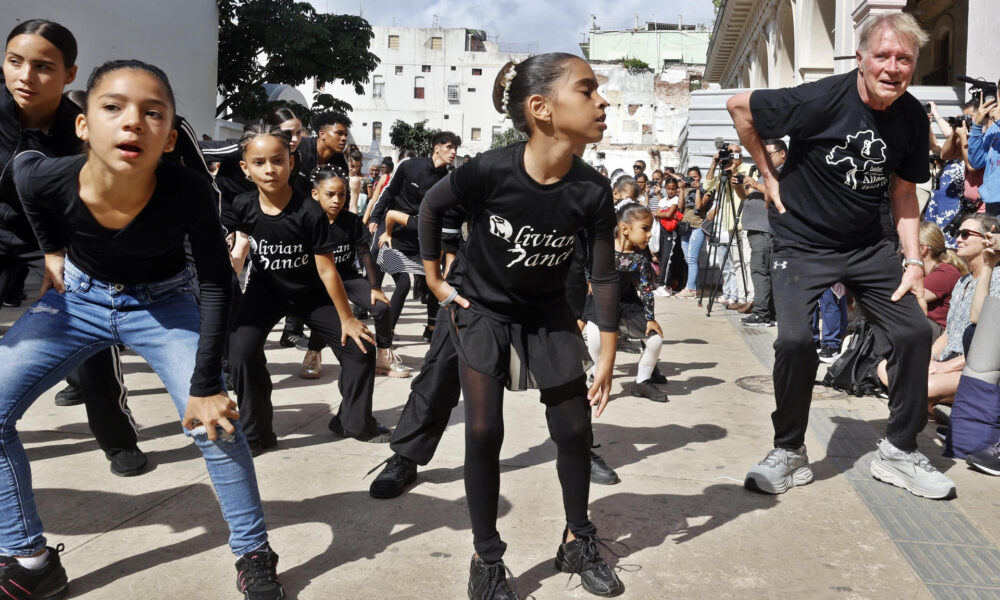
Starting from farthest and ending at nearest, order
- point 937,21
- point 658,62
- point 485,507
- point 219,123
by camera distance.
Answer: point 658,62 < point 219,123 < point 937,21 < point 485,507

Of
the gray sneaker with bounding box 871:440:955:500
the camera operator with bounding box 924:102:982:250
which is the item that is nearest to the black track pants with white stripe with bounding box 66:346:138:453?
the gray sneaker with bounding box 871:440:955:500

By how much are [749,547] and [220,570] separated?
2.02m

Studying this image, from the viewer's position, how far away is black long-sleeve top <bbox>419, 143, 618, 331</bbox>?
2.91 metres

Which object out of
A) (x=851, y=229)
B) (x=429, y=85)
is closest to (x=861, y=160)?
(x=851, y=229)

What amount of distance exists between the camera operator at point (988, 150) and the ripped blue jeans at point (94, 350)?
19.5 feet

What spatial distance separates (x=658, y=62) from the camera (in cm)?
7406

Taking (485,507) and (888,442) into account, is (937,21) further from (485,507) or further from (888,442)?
(485,507)

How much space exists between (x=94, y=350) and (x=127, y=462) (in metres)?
1.31

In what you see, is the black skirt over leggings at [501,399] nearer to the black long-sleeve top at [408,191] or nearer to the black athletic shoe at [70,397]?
the black athletic shoe at [70,397]

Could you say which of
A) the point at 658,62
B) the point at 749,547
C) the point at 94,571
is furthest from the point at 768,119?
the point at 658,62

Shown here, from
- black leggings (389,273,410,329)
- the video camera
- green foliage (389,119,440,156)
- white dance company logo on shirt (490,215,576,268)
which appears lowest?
black leggings (389,273,410,329)

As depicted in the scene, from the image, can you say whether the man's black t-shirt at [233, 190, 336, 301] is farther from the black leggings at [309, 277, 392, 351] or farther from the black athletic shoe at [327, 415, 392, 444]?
the black athletic shoe at [327, 415, 392, 444]

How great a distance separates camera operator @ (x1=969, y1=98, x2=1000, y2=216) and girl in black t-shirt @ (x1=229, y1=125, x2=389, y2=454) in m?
4.89

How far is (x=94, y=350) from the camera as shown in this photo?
3.05m
